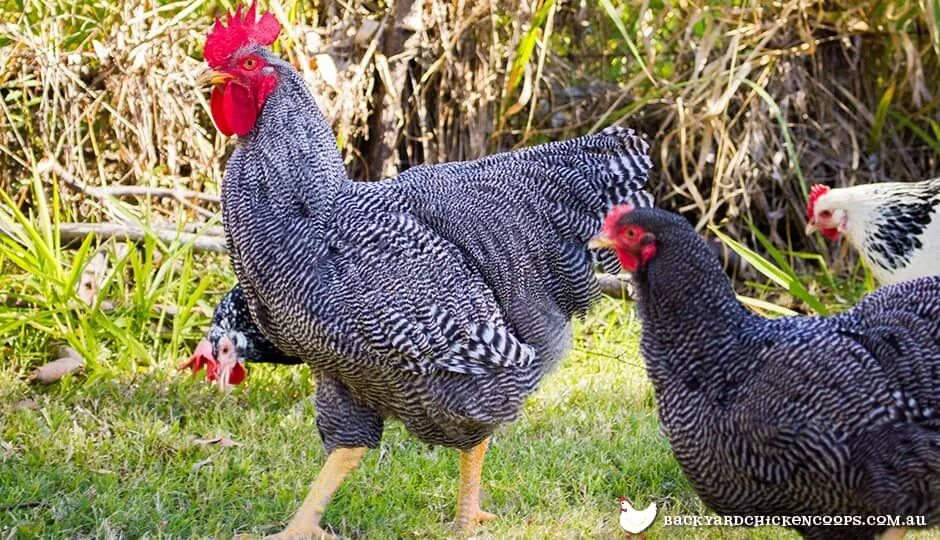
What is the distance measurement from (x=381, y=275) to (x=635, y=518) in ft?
3.71

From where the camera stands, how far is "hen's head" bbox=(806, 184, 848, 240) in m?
5.57

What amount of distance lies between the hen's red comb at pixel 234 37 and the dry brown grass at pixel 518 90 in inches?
67.9

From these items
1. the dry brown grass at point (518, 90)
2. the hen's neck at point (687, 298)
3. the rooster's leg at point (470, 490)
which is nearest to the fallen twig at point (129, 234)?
the dry brown grass at point (518, 90)

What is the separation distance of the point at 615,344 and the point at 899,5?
2.45 meters

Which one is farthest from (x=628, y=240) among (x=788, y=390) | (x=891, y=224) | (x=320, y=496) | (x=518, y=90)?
(x=518, y=90)

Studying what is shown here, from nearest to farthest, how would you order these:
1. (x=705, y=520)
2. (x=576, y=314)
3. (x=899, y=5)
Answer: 1. (x=705, y=520)
2. (x=576, y=314)
3. (x=899, y=5)

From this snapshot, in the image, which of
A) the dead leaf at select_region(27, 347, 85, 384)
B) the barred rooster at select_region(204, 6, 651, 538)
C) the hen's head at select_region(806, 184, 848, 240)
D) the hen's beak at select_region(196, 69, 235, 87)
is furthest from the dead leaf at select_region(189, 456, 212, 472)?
the hen's head at select_region(806, 184, 848, 240)

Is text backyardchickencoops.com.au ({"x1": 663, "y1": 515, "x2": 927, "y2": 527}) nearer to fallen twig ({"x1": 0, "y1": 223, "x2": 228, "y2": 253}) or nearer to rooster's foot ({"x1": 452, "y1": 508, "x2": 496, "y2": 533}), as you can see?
rooster's foot ({"x1": 452, "y1": 508, "x2": 496, "y2": 533})

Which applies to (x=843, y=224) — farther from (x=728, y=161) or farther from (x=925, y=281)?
(x=925, y=281)

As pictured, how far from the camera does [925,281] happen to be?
11.4 feet

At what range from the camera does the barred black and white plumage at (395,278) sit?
A: 12.8 ft

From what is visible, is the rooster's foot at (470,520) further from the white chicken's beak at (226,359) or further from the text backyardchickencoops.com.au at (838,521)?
the white chicken's beak at (226,359)

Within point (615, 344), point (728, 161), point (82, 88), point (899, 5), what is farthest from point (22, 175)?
point (899, 5)

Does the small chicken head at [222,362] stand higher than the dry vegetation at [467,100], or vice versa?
the dry vegetation at [467,100]
